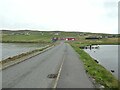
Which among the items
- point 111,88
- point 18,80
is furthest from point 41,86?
point 111,88

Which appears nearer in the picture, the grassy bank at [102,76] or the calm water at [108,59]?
the grassy bank at [102,76]

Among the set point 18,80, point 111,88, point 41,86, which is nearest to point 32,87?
point 41,86

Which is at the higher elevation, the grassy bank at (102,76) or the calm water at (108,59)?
the grassy bank at (102,76)

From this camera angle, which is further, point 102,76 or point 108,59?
point 108,59

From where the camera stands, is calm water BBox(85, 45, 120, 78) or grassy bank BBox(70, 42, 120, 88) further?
calm water BBox(85, 45, 120, 78)

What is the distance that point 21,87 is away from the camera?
1934cm

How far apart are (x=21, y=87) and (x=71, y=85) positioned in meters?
3.87

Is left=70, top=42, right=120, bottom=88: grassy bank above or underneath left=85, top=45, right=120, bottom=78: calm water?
above

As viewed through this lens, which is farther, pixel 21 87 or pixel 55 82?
pixel 55 82

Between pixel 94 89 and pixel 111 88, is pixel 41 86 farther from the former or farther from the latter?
pixel 111 88

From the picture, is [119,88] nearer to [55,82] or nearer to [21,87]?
[55,82]

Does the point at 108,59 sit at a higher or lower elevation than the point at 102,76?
lower

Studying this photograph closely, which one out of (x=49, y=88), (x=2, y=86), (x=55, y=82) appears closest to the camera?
(x=49, y=88)

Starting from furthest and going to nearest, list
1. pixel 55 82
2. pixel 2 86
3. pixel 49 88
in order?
pixel 55 82, pixel 2 86, pixel 49 88
